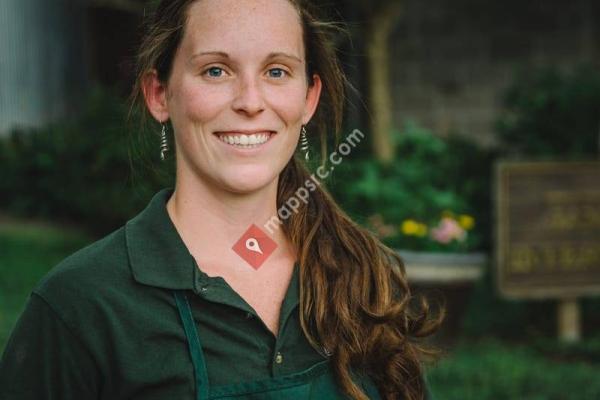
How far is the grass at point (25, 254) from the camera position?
592cm

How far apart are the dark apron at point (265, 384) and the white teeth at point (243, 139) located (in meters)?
0.27

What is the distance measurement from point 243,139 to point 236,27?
191 mm

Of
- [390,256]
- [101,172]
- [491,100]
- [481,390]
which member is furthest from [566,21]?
[390,256]

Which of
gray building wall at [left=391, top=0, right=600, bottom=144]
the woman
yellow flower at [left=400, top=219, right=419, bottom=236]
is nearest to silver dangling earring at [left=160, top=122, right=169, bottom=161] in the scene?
the woman

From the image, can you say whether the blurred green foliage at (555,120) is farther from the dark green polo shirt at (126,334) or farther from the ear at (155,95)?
the dark green polo shirt at (126,334)

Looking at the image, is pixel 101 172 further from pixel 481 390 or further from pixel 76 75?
pixel 481 390

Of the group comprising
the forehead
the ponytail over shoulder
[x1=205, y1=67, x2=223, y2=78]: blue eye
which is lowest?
the ponytail over shoulder

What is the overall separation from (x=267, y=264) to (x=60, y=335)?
0.42m

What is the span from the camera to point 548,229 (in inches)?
223

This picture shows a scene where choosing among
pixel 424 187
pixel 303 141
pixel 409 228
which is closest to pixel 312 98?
pixel 303 141

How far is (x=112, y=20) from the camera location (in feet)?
30.9

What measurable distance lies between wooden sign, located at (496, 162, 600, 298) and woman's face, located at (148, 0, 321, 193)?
3907 millimetres

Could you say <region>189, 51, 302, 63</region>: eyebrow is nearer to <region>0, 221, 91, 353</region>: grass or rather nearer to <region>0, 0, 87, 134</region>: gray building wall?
Result: <region>0, 221, 91, 353</region>: grass

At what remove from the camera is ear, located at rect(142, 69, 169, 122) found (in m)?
1.82
